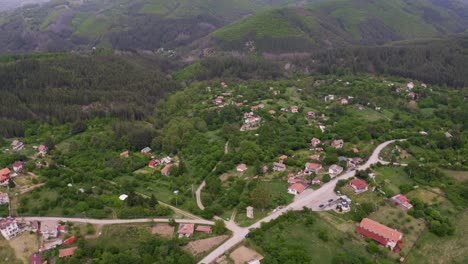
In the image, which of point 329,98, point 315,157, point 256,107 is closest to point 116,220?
point 315,157

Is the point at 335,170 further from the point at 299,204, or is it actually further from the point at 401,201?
the point at 299,204

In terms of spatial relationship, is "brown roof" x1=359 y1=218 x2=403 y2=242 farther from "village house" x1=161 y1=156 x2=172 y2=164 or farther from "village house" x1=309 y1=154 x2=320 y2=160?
"village house" x1=161 y1=156 x2=172 y2=164

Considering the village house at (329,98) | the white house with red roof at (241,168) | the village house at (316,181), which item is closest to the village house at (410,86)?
the village house at (329,98)

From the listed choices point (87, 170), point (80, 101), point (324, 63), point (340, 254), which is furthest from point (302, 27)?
point (340, 254)

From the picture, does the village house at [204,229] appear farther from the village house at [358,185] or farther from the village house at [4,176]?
the village house at [4,176]

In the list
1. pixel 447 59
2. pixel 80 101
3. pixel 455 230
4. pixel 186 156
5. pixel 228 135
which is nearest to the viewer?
pixel 455 230

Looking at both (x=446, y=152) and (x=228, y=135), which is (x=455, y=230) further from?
(x=228, y=135)
